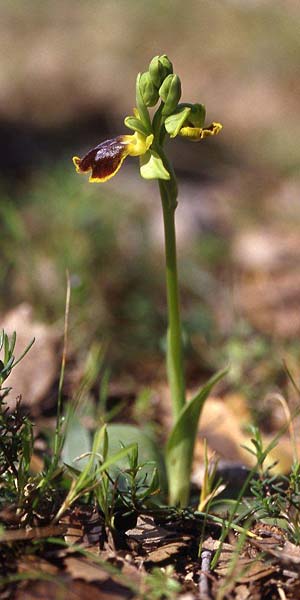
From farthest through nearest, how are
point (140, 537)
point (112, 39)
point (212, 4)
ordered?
point (212, 4), point (112, 39), point (140, 537)

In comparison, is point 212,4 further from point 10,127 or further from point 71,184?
point 71,184

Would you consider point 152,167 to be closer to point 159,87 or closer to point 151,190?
point 159,87

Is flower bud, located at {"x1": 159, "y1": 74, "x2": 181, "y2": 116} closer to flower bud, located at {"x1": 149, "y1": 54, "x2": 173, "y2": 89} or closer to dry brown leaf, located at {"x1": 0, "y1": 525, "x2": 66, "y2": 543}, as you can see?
flower bud, located at {"x1": 149, "y1": 54, "x2": 173, "y2": 89}

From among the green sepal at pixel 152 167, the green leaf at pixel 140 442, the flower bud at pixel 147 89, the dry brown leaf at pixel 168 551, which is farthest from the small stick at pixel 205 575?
the flower bud at pixel 147 89

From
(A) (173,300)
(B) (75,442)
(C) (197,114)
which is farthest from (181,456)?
(C) (197,114)

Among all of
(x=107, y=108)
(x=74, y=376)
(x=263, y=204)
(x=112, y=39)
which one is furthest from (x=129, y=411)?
(x=112, y=39)

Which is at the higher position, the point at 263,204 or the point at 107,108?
the point at 107,108

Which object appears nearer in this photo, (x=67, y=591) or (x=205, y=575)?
(x=67, y=591)

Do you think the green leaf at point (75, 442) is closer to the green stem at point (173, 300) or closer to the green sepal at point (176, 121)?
the green stem at point (173, 300)
